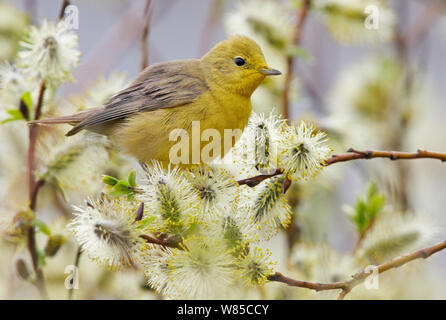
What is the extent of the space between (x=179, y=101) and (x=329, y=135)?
783mm

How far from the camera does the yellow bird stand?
8.25ft

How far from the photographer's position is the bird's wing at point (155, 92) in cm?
254

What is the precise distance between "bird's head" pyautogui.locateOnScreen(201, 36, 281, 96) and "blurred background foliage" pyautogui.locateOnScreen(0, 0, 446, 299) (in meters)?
0.14

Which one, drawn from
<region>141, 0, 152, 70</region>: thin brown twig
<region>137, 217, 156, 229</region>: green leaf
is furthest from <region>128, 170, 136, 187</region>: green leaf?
<region>141, 0, 152, 70</region>: thin brown twig

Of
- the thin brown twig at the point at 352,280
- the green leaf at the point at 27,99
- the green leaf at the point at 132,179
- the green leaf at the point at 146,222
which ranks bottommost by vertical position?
the thin brown twig at the point at 352,280

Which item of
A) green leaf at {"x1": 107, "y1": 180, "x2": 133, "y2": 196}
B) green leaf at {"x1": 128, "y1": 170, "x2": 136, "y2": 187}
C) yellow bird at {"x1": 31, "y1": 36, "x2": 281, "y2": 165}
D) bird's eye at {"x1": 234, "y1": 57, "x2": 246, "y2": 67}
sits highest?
bird's eye at {"x1": 234, "y1": 57, "x2": 246, "y2": 67}

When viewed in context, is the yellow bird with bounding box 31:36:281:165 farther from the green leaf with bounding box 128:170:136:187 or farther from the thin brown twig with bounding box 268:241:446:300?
the thin brown twig with bounding box 268:241:446:300

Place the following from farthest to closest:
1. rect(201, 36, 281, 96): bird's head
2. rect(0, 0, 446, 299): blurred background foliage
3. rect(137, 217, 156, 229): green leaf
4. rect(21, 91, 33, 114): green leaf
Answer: rect(201, 36, 281, 96): bird's head
rect(0, 0, 446, 299): blurred background foliage
rect(21, 91, 33, 114): green leaf
rect(137, 217, 156, 229): green leaf

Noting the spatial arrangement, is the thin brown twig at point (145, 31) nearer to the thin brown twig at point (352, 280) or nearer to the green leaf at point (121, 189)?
the green leaf at point (121, 189)

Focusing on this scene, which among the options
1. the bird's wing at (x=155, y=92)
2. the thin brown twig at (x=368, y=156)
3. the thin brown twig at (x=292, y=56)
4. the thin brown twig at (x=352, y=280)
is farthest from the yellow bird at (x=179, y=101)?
the thin brown twig at (x=352, y=280)

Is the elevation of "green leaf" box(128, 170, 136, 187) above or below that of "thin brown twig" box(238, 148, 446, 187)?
below

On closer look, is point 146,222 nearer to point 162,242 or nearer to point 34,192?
point 162,242
